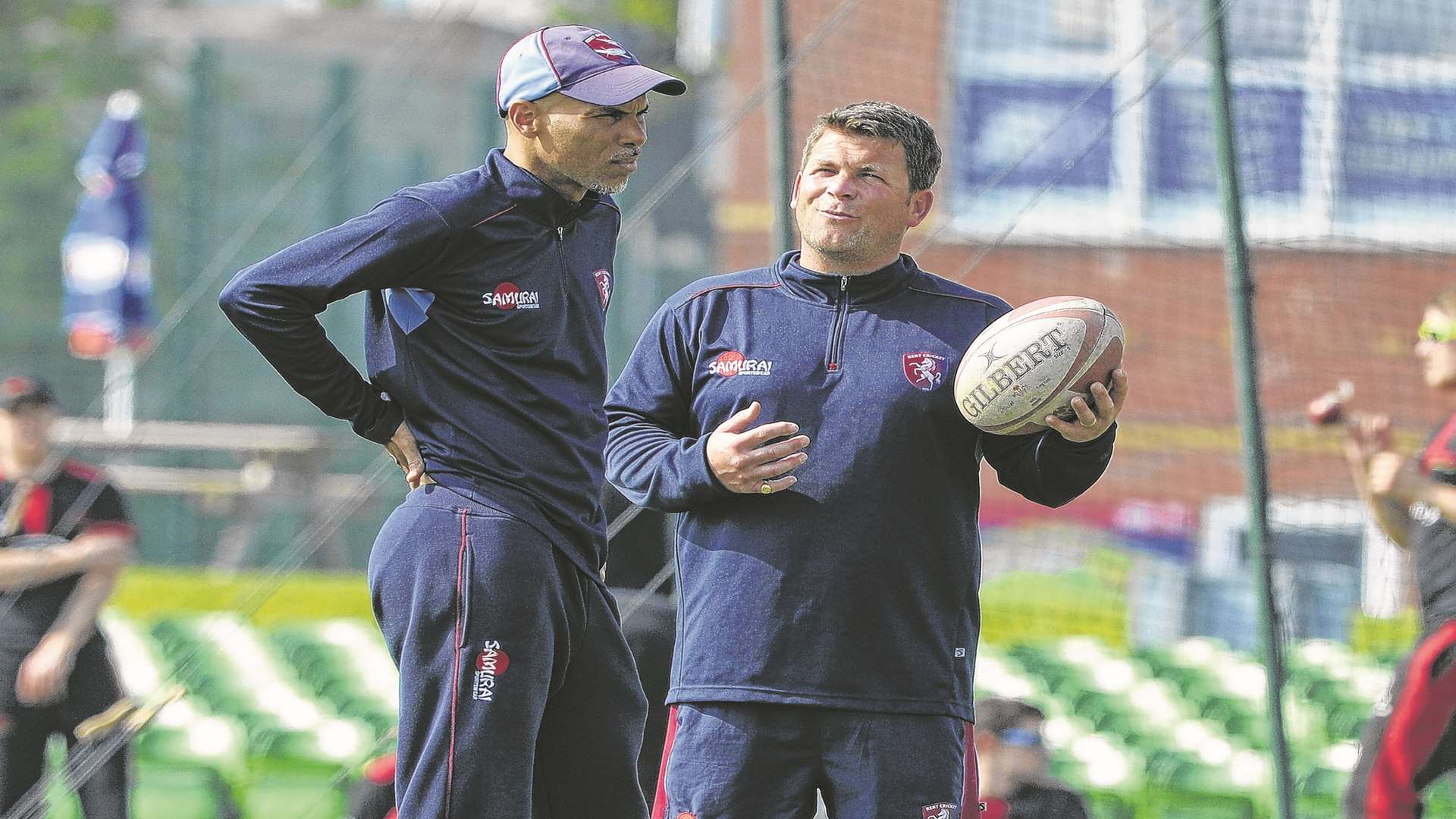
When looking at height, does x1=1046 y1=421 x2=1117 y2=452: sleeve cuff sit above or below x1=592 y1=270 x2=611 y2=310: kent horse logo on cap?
below

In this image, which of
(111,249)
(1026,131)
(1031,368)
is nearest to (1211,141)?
(1026,131)

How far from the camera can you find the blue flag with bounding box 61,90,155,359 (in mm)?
13547

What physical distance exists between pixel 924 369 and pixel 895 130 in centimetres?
45

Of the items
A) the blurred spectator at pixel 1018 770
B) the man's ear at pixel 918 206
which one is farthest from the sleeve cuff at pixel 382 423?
the blurred spectator at pixel 1018 770

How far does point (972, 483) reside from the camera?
3.40 meters

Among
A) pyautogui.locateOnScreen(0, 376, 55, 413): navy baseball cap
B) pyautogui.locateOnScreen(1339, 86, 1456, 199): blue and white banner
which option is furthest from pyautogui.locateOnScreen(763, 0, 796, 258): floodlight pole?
pyautogui.locateOnScreen(1339, 86, 1456, 199): blue and white banner

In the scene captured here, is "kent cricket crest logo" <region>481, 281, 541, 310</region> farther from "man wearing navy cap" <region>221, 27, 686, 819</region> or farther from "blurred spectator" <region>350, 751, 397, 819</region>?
"blurred spectator" <region>350, 751, 397, 819</region>

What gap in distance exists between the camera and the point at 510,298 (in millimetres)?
3367

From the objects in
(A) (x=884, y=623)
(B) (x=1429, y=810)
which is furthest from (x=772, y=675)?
(B) (x=1429, y=810)

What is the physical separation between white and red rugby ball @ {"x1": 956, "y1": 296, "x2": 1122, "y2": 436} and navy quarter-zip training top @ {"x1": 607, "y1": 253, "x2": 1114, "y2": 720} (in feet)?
0.25

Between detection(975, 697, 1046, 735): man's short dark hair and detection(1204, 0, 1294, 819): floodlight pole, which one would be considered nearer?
detection(1204, 0, 1294, 819): floodlight pole

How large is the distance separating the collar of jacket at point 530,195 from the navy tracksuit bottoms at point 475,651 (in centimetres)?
54

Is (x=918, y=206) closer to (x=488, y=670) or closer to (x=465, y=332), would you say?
(x=465, y=332)

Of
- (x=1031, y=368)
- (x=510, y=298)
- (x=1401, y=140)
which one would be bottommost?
(x=1031, y=368)
